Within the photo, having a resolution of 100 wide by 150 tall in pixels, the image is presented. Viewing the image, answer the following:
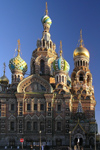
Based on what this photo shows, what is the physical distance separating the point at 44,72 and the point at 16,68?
579cm

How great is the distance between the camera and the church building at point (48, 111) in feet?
139

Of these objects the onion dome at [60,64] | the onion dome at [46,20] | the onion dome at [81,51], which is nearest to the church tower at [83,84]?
the onion dome at [81,51]

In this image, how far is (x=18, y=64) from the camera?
48375 millimetres

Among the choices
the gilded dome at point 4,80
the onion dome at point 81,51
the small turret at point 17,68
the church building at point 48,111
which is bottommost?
the church building at point 48,111

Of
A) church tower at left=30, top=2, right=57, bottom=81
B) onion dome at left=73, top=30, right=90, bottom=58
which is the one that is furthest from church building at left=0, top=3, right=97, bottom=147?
onion dome at left=73, top=30, right=90, bottom=58

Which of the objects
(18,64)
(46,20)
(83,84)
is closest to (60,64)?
(83,84)

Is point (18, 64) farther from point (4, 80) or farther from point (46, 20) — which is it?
point (46, 20)

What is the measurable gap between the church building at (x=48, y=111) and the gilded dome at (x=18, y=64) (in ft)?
0.62

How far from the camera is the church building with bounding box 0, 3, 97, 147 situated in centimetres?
4249

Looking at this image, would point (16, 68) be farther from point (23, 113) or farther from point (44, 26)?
point (44, 26)

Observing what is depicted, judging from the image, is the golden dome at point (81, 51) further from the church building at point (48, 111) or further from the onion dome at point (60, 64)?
the onion dome at point (60, 64)

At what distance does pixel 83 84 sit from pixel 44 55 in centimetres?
1039

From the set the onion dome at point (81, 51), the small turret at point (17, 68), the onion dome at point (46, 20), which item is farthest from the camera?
the onion dome at point (46, 20)

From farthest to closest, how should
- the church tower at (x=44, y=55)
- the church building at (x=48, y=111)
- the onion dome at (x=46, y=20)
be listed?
1. the onion dome at (x=46, y=20)
2. the church tower at (x=44, y=55)
3. the church building at (x=48, y=111)
